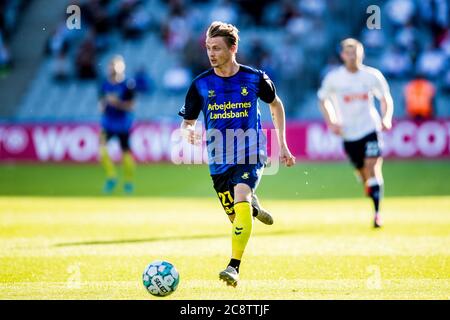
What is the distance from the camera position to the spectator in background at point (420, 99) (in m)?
25.5

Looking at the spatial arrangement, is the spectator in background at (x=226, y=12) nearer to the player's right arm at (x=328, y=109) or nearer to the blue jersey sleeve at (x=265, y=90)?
the player's right arm at (x=328, y=109)

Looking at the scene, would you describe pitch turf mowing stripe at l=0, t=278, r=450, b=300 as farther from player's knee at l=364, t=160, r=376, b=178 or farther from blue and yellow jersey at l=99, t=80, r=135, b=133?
blue and yellow jersey at l=99, t=80, r=135, b=133

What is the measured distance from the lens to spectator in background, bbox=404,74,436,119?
25.5m

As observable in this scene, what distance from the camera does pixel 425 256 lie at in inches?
412

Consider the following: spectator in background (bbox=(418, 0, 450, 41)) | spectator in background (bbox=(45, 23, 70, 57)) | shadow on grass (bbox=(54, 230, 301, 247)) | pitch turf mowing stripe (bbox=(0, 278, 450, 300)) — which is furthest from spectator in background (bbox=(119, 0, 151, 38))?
pitch turf mowing stripe (bbox=(0, 278, 450, 300))

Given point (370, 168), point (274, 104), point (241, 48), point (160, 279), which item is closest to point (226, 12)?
point (241, 48)

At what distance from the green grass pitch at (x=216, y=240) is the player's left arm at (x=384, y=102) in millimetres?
1491

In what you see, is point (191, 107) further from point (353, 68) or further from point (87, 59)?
point (87, 59)

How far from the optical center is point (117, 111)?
64.0 ft

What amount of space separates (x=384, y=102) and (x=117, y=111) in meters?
7.60

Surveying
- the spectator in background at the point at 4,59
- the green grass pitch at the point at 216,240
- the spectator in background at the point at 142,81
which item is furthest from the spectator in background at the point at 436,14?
the spectator in background at the point at 4,59

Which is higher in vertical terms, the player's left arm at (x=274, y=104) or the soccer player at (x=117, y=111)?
the soccer player at (x=117, y=111)

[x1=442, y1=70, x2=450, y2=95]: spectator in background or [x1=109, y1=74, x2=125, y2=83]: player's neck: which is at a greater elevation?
[x1=442, y1=70, x2=450, y2=95]: spectator in background

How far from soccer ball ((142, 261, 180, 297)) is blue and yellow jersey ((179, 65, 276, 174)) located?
1.46 m
